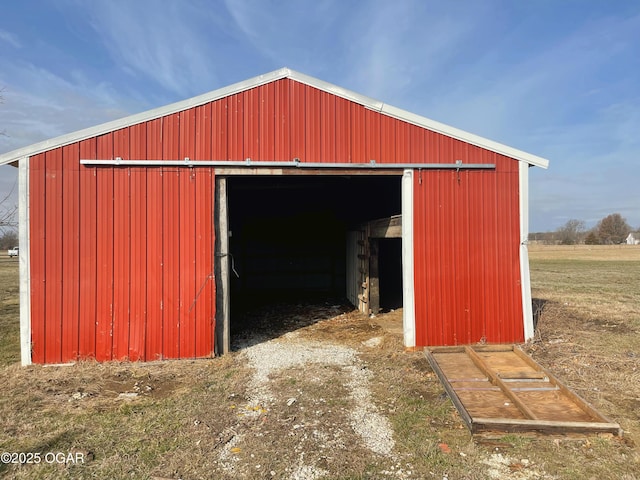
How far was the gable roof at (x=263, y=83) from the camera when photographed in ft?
20.6

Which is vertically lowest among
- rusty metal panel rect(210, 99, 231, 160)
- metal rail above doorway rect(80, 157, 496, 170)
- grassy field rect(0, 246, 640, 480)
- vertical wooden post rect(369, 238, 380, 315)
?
Result: grassy field rect(0, 246, 640, 480)

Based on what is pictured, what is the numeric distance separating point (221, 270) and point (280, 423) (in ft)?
10.5

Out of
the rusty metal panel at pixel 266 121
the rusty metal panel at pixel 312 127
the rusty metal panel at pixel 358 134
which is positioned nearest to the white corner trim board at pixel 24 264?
the rusty metal panel at pixel 266 121

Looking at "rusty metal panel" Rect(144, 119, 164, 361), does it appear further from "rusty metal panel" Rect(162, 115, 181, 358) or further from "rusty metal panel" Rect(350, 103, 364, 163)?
"rusty metal panel" Rect(350, 103, 364, 163)

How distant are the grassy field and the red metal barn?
697 millimetres

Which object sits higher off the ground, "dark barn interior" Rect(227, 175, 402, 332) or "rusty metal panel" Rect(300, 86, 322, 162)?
"rusty metal panel" Rect(300, 86, 322, 162)

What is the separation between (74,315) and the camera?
6.39 m

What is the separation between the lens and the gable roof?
6.29 metres

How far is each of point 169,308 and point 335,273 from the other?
8.86 metres

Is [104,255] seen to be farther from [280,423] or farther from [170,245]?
[280,423]

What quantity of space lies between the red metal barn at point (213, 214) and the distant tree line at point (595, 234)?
81.3 meters

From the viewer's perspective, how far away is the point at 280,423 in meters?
4.35

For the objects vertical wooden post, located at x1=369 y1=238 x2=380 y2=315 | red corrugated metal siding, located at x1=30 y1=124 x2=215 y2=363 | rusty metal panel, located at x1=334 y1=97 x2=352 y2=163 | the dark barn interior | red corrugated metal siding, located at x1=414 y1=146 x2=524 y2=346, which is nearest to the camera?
red corrugated metal siding, located at x1=30 y1=124 x2=215 y2=363

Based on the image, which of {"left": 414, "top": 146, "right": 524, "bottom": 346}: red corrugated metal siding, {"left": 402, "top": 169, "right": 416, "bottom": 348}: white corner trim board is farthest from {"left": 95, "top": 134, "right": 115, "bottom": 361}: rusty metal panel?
{"left": 414, "top": 146, "right": 524, "bottom": 346}: red corrugated metal siding
